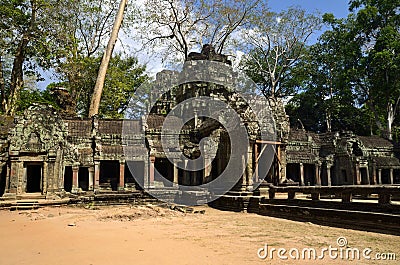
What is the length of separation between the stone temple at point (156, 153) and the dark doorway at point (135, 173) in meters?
0.07

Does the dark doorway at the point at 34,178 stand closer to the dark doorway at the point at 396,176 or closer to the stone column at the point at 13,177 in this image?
the stone column at the point at 13,177

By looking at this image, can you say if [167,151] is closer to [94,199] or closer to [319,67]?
[94,199]

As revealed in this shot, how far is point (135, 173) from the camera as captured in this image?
24.0 m

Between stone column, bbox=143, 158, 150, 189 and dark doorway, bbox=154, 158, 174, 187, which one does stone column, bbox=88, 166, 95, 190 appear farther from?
dark doorway, bbox=154, 158, 174, 187

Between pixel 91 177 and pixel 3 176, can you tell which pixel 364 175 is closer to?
pixel 91 177

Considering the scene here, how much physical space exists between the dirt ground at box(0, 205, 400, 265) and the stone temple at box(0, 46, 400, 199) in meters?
5.53

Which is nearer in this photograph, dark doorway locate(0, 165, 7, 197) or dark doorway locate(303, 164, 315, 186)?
dark doorway locate(0, 165, 7, 197)

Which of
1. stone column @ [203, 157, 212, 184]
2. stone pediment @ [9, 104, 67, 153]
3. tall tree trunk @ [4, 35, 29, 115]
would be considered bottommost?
stone column @ [203, 157, 212, 184]

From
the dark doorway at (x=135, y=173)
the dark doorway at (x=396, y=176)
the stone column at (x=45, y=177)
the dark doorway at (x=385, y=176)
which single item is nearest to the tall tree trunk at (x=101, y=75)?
the dark doorway at (x=135, y=173)

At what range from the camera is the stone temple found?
62.5 feet

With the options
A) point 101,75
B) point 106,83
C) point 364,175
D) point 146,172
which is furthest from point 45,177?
point 364,175

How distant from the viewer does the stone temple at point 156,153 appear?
62.5 ft

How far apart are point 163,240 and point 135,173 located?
16756 millimetres

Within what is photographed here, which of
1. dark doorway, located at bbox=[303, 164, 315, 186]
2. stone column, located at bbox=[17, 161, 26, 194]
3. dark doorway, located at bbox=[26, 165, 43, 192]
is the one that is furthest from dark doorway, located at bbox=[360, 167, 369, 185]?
stone column, located at bbox=[17, 161, 26, 194]
